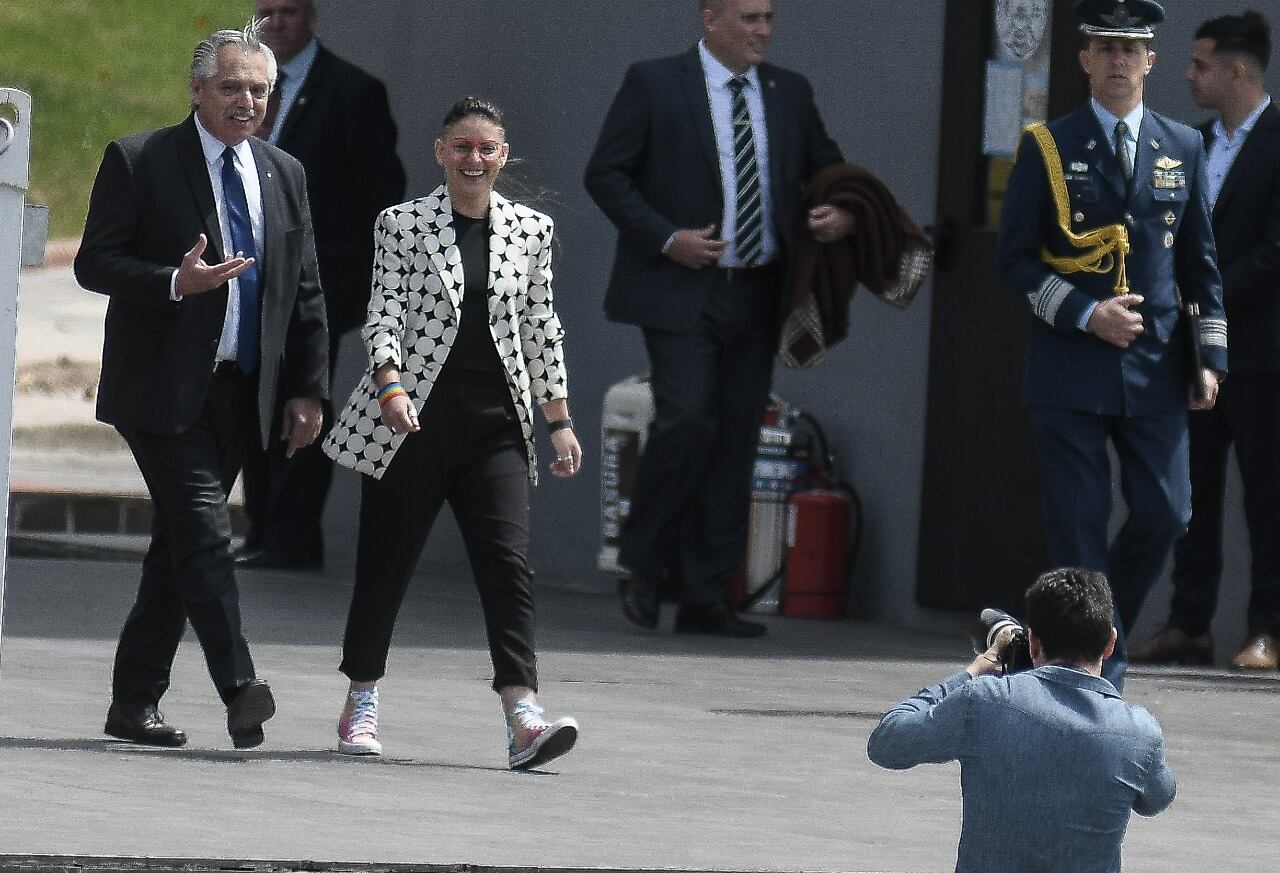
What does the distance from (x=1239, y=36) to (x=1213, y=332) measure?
1.56 metres

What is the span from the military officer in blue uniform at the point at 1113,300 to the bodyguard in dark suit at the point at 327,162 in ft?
13.8

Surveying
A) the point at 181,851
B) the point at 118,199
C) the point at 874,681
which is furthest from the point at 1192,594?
the point at 181,851

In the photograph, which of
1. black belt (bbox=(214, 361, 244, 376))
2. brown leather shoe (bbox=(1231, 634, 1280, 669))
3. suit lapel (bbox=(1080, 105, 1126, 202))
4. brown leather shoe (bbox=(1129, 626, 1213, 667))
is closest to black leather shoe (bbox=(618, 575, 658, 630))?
brown leather shoe (bbox=(1129, 626, 1213, 667))

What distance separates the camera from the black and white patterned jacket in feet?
24.6

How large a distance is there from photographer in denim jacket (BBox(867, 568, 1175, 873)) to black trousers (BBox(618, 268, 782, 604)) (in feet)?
18.0

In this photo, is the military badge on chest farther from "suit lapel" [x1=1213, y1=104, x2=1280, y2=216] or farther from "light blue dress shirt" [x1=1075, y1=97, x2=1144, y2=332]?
"suit lapel" [x1=1213, y1=104, x2=1280, y2=216]

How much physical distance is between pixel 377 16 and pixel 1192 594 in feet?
18.1

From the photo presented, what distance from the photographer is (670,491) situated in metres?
10.4

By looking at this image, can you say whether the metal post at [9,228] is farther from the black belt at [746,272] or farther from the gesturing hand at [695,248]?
the black belt at [746,272]

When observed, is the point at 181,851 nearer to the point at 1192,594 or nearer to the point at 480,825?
the point at 480,825

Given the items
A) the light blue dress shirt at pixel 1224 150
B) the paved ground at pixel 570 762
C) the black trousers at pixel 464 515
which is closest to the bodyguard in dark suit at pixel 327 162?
the paved ground at pixel 570 762

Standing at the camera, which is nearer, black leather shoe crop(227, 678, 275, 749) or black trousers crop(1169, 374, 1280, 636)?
black leather shoe crop(227, 678, 275, 749)

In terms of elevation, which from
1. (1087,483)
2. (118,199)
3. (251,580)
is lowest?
(251,580)

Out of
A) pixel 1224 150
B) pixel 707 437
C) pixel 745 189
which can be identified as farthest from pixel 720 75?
pixel 1224 150
